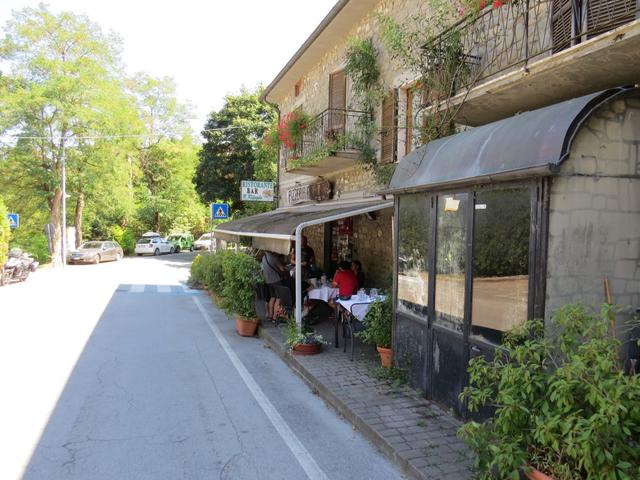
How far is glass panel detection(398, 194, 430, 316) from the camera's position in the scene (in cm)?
564

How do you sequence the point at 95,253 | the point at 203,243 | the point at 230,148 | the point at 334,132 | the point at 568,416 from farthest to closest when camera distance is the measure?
1. the point at 203,243
2. the point at 95,253
3. the point at 230,148
4. the point at 334,132
5. the point at 568,416

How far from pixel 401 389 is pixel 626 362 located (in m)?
2.46

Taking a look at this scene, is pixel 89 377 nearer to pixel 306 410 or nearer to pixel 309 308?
pixel 306 410

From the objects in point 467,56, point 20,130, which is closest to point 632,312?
point 467,56

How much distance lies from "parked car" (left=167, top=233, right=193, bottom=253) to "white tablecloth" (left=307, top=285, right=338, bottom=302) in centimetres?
3364

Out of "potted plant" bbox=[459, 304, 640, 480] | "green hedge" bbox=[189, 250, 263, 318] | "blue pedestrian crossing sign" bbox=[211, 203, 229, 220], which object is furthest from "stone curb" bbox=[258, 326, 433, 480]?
"blue pedestrian crossing sign" bbox=[211, 203, 229, 220]

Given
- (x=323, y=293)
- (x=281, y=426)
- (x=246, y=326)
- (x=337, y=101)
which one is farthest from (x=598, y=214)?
(x=337, y=101)

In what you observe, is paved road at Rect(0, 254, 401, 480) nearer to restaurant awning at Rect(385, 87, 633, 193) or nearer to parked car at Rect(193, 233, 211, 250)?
restaurant awning at Rect(385, 87, 633, 193)

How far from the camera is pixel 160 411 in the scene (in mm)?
5371

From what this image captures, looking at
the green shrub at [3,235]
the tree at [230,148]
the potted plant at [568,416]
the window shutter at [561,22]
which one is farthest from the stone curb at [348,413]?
the tree at [230,148]

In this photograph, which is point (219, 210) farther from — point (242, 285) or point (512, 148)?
point (512, 148)

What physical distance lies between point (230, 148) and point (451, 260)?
24.5 m

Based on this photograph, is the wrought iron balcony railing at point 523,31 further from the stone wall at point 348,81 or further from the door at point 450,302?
the stone wall at point 348,81

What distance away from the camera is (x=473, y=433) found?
3.24 metres
